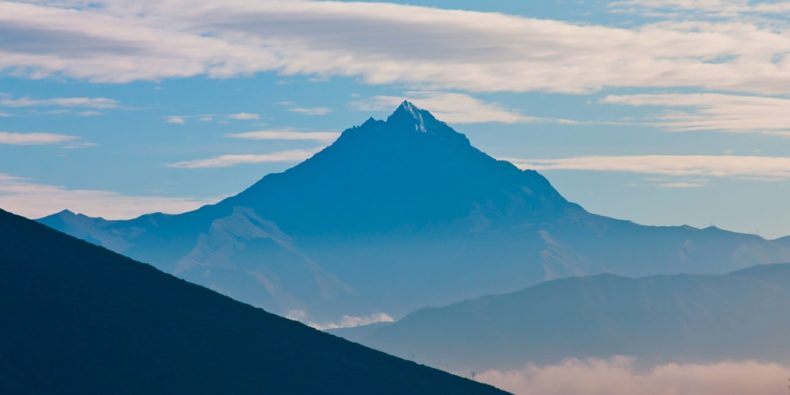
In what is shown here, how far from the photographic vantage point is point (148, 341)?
Answer: 577ft

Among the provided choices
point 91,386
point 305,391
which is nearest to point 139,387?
point 91,386

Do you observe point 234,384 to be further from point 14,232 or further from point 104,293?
point 14,232

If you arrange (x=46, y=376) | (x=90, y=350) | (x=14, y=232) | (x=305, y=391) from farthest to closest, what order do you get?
(x=14, y=232)
(x=305, y=391)
(x=90, y=350)
(x=46, y=376)

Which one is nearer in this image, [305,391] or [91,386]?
[91,386]

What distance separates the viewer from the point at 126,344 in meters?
173

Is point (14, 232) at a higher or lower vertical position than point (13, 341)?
higher

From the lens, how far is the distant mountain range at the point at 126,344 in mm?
161750

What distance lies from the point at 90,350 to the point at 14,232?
33.3 metres

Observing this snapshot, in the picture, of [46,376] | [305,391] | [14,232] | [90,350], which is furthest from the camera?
[14,232]

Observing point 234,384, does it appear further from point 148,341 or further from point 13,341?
point 13,341

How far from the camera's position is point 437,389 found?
198875 millimetres

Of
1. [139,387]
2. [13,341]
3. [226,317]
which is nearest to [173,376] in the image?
[139,387]

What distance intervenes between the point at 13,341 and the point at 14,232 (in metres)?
35.2

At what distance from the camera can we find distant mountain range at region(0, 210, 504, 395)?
531ft
